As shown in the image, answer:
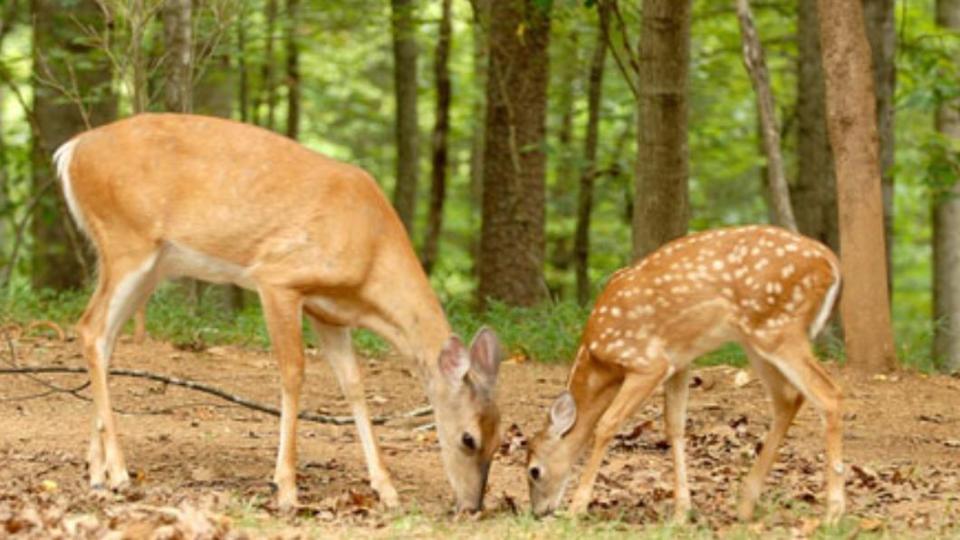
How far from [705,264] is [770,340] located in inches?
18.9

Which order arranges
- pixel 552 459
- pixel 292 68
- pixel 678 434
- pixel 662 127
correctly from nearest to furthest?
pixel 678 434 < pixel 552 459 < pixel 662 127 < pixel 292 68

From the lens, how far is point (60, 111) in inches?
637

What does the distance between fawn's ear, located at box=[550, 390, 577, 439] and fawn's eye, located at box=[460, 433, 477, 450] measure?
374mm

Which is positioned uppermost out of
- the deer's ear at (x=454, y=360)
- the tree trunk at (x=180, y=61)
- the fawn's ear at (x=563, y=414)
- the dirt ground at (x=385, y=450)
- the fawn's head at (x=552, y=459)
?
the tree trunk at (x=180, y=61)

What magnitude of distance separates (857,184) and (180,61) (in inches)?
190

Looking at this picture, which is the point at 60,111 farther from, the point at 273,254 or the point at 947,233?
the point at 273,254

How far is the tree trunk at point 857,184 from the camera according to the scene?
37.2 ft

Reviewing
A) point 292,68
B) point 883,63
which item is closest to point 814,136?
point 883,63

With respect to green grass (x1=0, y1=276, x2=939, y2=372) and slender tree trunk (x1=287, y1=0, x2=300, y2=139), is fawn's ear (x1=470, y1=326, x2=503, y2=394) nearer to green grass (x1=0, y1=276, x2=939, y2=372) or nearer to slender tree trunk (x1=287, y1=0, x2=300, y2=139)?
green grass (x1=0, y1=276, x2=939, y2=372)

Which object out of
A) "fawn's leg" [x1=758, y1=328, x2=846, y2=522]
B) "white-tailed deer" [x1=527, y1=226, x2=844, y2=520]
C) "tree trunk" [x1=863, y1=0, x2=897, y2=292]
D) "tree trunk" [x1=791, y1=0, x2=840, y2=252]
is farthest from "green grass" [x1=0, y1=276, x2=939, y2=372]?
"fawn's leg" [x1=758, y1=328, x2=846, y2=522]

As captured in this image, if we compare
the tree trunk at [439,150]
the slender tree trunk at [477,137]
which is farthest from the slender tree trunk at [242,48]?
the slender tree trunk at [477,137]

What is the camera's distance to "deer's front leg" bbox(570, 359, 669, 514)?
7.78 meters

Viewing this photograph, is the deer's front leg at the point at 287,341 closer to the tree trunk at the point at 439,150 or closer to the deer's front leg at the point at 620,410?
the deer's front leg at the point at 620,410

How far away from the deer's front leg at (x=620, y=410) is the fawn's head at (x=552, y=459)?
19cm
